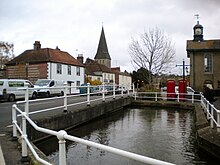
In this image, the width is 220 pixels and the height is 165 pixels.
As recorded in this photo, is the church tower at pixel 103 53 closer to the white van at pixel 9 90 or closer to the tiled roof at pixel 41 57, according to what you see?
the tiled roof at pixel 41 57

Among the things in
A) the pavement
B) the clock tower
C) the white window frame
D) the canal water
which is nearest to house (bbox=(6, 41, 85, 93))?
the clock tower

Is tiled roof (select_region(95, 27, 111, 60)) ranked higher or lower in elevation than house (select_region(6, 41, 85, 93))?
higher

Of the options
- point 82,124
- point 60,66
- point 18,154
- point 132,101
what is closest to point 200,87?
point 132,101

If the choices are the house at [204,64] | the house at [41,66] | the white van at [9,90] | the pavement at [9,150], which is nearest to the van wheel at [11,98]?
the white van at [9,90]

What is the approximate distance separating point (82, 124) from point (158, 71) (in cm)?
2629

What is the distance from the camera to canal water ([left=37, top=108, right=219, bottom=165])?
26.2 feet

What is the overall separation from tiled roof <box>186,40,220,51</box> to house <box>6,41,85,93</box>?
19.5m

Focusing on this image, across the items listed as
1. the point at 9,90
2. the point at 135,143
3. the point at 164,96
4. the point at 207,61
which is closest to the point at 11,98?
the point at 9,90

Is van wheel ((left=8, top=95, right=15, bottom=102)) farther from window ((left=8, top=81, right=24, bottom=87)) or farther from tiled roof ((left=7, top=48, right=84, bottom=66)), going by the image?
tiled roof ((left=7, top=48, right=84, bottom=66))

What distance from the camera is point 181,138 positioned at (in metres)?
11.0

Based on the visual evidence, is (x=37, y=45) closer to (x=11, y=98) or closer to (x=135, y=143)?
(x=11, y=98)

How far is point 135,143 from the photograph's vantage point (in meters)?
9.91

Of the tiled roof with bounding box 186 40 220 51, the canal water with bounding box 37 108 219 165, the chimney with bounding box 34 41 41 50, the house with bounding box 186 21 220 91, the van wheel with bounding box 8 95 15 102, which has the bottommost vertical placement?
the canal water with bounding box 37 108 219 165

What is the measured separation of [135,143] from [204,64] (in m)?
28.3
